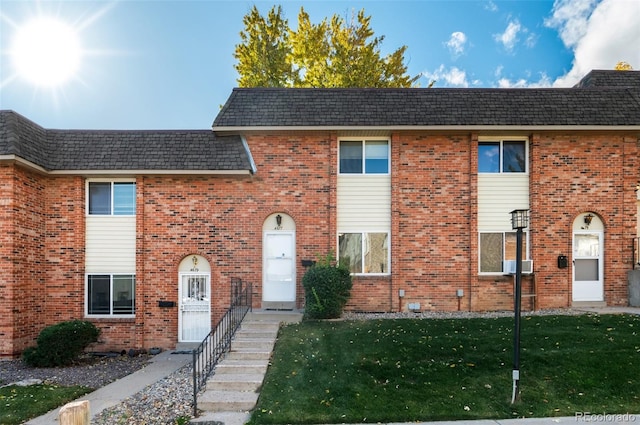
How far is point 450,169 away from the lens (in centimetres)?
1129

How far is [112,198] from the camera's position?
11.4 metres

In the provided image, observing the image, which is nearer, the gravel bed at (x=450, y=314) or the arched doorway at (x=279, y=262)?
the gravel bed at (x=450, y=314)

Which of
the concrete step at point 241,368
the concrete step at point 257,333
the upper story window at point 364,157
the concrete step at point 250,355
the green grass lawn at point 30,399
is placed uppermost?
the upper story window at point 364,157

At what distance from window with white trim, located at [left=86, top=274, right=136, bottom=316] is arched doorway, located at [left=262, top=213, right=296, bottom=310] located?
411 centimetres

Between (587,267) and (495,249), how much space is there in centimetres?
293

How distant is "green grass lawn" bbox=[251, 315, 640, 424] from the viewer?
5953 mm

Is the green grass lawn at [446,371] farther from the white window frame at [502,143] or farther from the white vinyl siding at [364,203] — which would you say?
the white window frame at [502,143]

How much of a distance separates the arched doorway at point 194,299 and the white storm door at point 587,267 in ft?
37.2

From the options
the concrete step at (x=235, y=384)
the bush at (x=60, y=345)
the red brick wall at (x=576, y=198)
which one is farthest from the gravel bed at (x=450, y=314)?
the bush at (x=60, y=345)

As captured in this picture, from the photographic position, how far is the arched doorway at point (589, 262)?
11391 millimetres

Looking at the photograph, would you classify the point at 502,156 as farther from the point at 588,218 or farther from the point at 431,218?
the point at 588,218

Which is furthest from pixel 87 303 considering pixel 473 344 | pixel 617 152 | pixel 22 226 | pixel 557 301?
pixel 617 152

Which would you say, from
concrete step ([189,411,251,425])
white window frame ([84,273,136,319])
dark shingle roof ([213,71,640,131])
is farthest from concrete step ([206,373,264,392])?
dark shingle roof ([213,71,640,131])

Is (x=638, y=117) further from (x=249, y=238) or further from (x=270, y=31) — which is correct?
(x=270, y=31)
